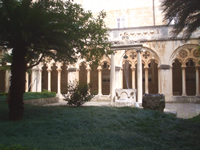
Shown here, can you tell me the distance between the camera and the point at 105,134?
426 cm

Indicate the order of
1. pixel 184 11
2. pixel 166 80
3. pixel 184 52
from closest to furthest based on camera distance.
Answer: pixel 184 11 < pixel 166 80 < pixel 184 52

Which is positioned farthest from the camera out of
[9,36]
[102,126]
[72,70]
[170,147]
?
[72,70]

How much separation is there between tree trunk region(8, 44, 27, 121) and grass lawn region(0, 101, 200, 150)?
Result: 0.80 m

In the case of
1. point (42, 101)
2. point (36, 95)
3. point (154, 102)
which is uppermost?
point (154, 102)

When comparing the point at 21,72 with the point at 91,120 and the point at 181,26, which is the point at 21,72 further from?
the point at 181,26

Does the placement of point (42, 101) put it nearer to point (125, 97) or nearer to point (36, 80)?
point (36, 80)

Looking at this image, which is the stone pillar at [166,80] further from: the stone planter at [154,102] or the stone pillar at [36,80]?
the stone pillar at [36,80]

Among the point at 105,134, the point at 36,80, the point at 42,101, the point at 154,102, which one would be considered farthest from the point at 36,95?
the point at 105,134

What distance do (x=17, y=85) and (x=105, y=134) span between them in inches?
128

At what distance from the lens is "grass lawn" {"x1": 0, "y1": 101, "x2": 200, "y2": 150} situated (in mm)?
3719

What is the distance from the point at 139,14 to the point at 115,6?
8.72 feet

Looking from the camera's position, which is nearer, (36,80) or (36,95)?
(36,95)

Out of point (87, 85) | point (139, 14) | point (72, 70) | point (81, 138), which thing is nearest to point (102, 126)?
point (81, 138)

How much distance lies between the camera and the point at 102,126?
4969 millimetres
